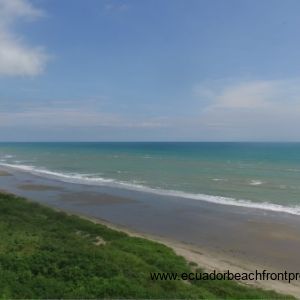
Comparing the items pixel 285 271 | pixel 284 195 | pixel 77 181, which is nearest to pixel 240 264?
pixel 285 271

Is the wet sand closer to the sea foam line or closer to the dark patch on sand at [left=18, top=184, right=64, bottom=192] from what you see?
the sea foam line

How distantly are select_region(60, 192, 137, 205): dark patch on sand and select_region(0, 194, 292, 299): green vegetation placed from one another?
36.6 ft

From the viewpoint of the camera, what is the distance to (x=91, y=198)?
29.5 m

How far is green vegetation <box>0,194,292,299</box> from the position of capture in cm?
992

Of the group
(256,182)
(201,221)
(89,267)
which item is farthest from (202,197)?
(89,267)

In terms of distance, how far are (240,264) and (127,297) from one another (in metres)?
6.04

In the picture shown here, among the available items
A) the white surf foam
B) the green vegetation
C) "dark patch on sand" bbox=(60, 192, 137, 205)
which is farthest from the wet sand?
the white surf foam

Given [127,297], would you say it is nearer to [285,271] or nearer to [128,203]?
[285,271]

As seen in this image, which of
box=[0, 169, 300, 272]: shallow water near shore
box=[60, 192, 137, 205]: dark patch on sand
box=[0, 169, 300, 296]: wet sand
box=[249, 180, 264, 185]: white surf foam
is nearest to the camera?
box=[0, 169, 300, 296]: wet sand

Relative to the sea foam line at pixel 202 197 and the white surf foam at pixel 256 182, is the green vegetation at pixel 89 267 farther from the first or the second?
the white surf foam at pixel 256 182

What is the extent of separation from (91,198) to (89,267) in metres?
18.4

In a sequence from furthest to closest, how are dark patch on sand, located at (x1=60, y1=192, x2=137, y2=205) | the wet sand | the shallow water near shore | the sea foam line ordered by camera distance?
dark patch on sand, located at (x1=60, y1=192, x2=137, y2=205)
the sea foam line
the shallow water near shore
the wet sand

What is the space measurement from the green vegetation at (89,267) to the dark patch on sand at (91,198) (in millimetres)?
11161

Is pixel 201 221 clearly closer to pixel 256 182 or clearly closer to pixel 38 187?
pixel 256 182
